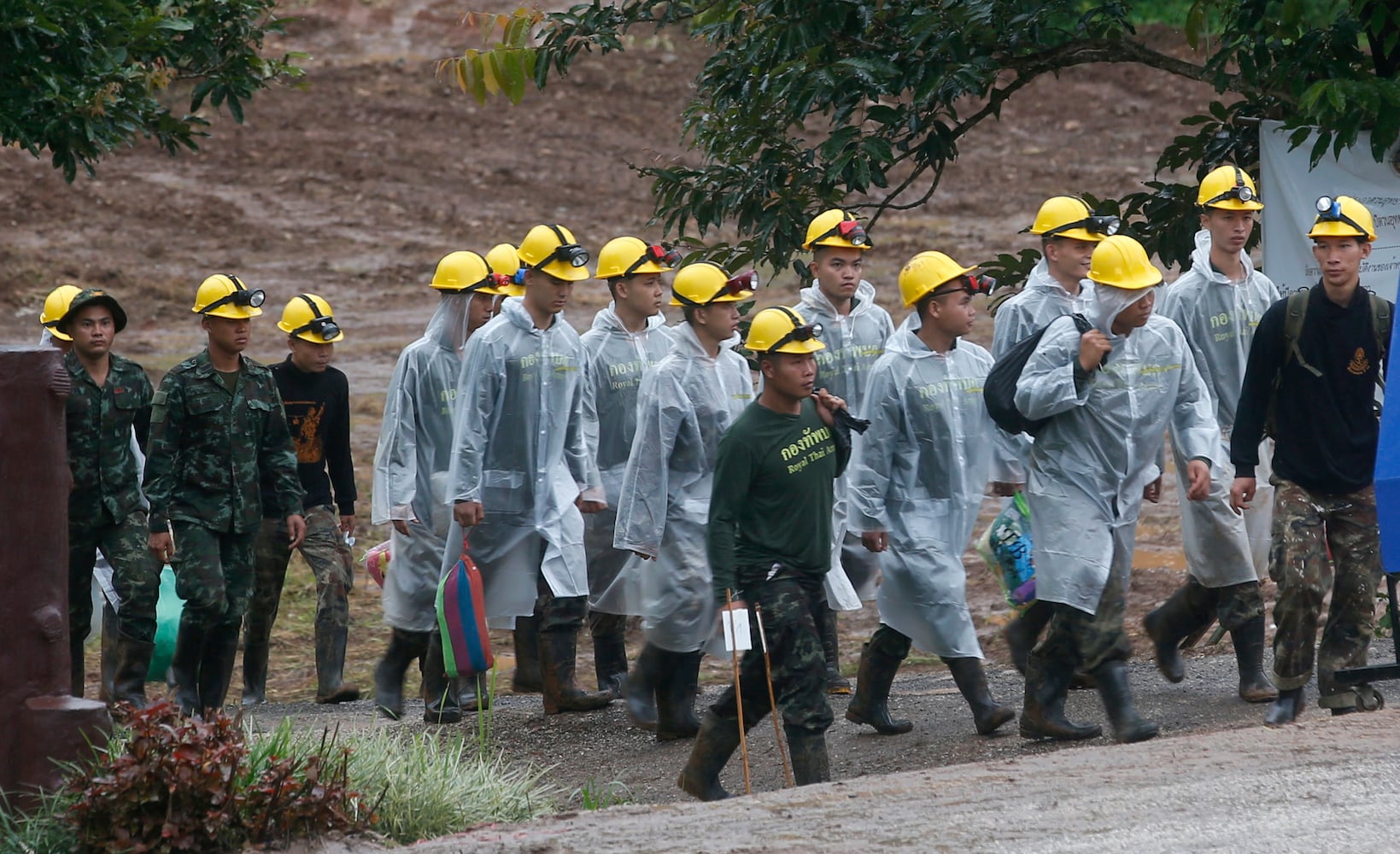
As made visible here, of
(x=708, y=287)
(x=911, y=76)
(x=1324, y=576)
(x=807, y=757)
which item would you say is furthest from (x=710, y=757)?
(x=911, y=76)

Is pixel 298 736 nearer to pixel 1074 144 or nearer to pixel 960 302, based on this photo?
pixel 960 302

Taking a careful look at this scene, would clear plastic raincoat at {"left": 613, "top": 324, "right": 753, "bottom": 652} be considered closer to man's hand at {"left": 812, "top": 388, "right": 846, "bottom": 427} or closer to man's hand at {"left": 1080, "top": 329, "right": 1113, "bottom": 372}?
man's hand at {"left": 812, "top": 388, "right": 846, "bottom": 427}

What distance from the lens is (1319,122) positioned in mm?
8625

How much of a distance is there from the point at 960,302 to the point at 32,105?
4918mm

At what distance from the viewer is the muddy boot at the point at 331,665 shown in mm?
9695

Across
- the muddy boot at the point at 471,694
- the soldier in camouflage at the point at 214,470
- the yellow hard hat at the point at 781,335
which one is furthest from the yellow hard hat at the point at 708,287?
the muddy boot at the point at 471,694

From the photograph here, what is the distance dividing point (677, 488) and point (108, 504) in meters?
2.42

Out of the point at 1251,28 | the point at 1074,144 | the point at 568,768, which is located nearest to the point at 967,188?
the point at 1074,144

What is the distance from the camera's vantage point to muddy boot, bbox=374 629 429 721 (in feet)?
29.8

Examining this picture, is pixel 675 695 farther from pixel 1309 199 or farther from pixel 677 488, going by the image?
pixel 1309 199

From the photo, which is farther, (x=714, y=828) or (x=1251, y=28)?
(x=1251, y=28)

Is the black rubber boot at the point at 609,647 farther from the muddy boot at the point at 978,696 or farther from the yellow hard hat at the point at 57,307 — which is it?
the yellow hard hat at the point at 57,307

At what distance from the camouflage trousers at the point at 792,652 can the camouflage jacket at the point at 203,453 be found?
2645mm

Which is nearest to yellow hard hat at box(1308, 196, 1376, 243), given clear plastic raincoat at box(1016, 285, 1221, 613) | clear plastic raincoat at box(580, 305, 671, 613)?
clear plastic raincoat at box(1016, 285, 1221, 613)
